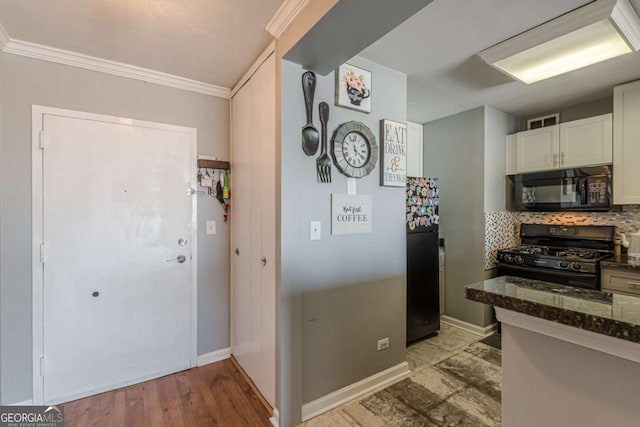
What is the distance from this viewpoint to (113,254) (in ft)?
7.18

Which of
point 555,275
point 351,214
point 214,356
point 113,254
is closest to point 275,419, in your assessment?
point 214,356

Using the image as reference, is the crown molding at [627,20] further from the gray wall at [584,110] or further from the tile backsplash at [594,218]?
the tile backsplash at [594,218]

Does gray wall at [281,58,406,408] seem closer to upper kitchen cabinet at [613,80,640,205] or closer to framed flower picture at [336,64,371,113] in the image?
framed flower picture at [336,64,371,113]

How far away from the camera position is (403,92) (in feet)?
7.63

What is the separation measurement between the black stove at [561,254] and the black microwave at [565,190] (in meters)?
0.29

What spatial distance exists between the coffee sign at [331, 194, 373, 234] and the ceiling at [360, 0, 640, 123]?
1.04 m

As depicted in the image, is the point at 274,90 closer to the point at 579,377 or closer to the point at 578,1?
the point at 578,1

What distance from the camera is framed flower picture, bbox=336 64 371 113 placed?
1946mm

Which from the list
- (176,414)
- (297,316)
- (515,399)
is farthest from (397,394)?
(176,414)

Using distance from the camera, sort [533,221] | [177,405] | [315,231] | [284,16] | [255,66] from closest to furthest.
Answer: [284,16] < [315,231] < [177,405] < [255,66] < [533,221]

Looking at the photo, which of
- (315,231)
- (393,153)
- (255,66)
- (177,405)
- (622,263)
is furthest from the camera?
(622,263)

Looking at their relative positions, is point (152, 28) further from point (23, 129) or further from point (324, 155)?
point (324, 155)

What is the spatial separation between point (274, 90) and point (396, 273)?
1.61 m

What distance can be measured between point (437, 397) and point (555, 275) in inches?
65.7
